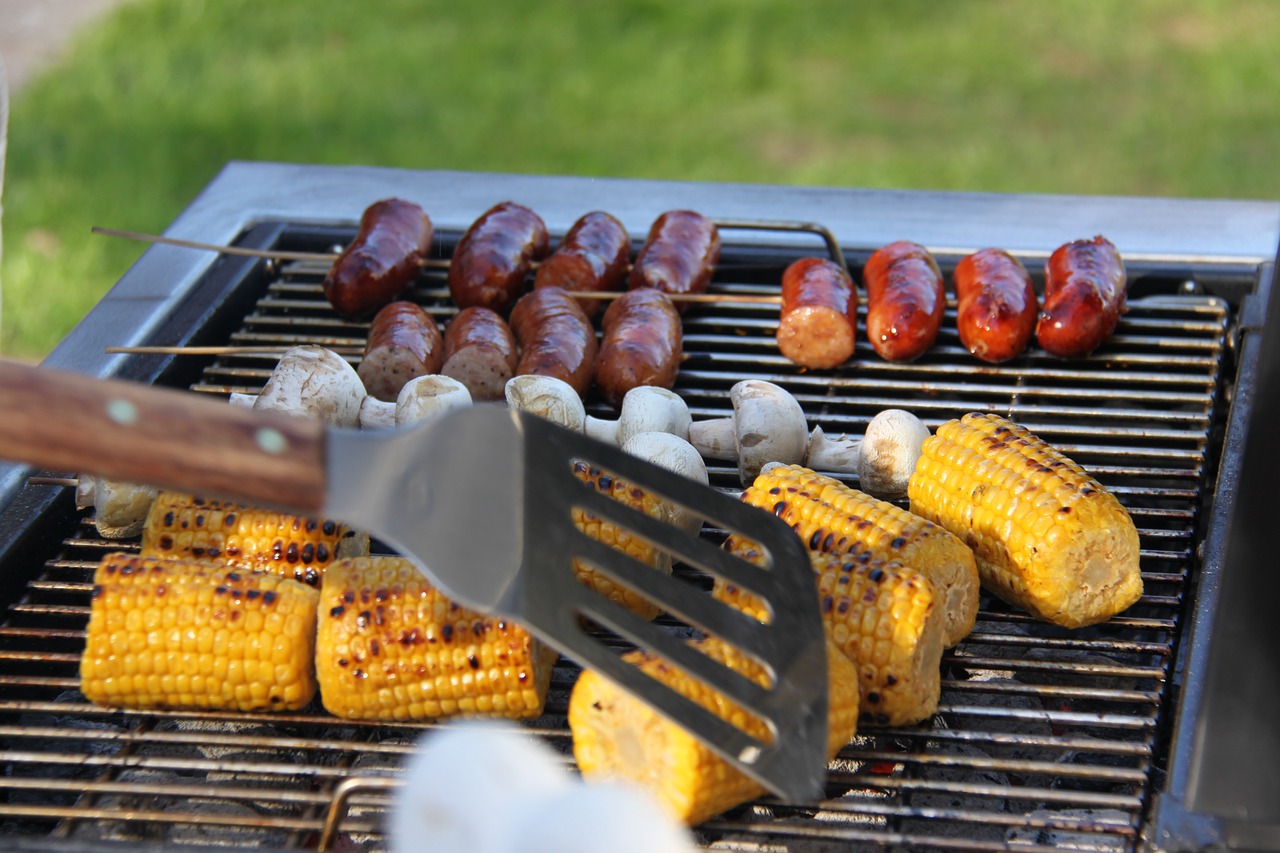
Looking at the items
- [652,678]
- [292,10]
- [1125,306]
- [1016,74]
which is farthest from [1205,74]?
[652,678]

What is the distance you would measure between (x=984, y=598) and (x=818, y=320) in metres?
1.05

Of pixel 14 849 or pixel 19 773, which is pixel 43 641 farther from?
pixel 14 849

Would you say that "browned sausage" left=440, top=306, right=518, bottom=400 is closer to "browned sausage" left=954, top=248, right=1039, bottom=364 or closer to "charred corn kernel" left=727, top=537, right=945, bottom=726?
"charred corn kernel" left=727, top=537, right=945, bottom=726

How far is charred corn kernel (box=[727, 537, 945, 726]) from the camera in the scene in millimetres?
2480

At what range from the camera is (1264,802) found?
6.55ft

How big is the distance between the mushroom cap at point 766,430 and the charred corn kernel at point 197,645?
125 centimetres

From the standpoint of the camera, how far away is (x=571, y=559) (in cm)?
209

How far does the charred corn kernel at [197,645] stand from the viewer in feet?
8.36

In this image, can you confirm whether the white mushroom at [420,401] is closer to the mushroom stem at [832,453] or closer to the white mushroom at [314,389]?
the white mushroom at [314,389]

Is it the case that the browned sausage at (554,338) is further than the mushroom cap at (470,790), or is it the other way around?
the browned sausage at (554,338)

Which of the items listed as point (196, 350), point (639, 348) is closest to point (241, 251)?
point (196, 350)

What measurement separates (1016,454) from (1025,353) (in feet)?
3.25

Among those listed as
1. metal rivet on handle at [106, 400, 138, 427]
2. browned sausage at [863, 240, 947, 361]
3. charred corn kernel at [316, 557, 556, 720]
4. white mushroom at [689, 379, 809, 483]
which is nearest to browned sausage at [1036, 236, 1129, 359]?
browned sausage at [863, 240, 947, 361]

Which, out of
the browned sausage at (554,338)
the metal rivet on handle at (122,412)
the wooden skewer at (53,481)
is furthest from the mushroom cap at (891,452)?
the wooden skewer at (53,481)
